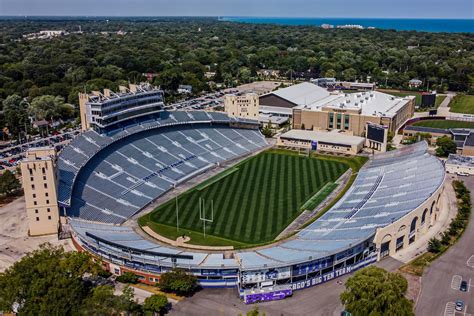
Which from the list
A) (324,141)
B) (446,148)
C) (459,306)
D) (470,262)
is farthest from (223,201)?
(446,148)

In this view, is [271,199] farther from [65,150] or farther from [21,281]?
[21,281]

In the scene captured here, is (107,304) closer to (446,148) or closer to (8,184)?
(8,184)

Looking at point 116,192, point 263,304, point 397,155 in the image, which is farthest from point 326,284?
point 397,155

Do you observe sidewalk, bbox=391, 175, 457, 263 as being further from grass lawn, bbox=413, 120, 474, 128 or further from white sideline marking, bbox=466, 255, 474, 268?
grass lawn, bbox=413, 120, 474, 128

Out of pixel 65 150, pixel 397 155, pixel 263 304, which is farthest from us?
pixel 397 155

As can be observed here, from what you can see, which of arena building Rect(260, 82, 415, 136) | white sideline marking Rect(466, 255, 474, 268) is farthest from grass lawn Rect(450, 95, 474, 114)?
white sideline marking Rect(466, 255, 474, 268)
